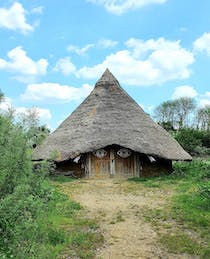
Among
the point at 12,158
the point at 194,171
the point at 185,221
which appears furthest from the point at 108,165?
the point at 12,158

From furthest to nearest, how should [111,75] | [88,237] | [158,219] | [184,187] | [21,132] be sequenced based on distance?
[111,75] < [184,187] < [158,219] < [88,237] < [21,132]

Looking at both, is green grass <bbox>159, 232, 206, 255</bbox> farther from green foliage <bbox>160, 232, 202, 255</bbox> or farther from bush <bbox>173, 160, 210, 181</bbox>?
bush <bbox>173, 160, 210, 181</bbox>

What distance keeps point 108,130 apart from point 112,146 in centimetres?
86

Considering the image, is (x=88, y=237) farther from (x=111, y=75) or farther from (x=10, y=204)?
(x=111, y=75)

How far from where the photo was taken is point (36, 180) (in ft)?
13.9

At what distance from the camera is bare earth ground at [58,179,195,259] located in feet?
22.5

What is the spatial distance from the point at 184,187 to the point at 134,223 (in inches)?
221

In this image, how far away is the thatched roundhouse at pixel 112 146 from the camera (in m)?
18.0

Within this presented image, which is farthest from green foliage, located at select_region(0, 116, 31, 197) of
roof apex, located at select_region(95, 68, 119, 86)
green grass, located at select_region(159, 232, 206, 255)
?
roof apex, located at select_region(95, 68, 119, 86)

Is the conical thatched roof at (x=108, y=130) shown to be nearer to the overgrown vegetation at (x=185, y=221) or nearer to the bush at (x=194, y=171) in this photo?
the bush at (x=194, y=171)

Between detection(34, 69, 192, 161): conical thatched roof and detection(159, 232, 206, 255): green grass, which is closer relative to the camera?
detection(159, 232, 206, 255): green grass

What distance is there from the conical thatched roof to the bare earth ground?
1.99 meters

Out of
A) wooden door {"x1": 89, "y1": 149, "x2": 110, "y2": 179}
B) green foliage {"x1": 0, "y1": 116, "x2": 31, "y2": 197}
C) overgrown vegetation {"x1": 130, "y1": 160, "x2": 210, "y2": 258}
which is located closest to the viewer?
green foliage {"x1": 0, "y1": 116, "x2": 31, "y2": 197}

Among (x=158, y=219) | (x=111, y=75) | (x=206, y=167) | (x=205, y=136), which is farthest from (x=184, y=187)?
(x=205, y=136)
